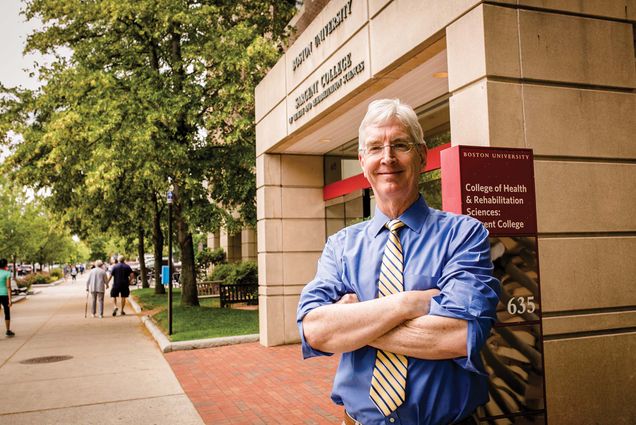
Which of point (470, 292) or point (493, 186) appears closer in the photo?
point (470, 292)

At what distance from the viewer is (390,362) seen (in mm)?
2125

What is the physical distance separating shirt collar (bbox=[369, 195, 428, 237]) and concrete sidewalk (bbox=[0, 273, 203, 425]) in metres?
4.72

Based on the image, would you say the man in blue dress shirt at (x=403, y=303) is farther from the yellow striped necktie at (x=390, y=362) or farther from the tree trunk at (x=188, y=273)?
the tree trunk at (x=188, y=273)

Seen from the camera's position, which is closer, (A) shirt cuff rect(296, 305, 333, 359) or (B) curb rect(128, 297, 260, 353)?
(A) shirt cuff rect(296, 305, 333, 359)

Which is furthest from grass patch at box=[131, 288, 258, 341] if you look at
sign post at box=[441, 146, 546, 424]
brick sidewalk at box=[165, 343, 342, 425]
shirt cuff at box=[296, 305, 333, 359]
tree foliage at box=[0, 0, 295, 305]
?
shirt cuff at box=[296, 305, 333, 359]

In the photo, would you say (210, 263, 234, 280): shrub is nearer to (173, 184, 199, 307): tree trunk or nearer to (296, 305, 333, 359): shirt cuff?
(173, 184, 199, 307): tree trunk

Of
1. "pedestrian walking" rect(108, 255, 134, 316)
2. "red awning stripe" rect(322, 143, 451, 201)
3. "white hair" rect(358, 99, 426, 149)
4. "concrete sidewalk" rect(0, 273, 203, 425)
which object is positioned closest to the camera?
"white hair" rect(358, 99, 426, 149)

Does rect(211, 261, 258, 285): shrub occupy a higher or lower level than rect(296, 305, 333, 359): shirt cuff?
lower

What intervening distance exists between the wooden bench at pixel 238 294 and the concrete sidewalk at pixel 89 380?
3.99 m

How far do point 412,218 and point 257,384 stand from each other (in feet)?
20.2

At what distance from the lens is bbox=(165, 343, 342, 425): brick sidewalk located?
6.33m

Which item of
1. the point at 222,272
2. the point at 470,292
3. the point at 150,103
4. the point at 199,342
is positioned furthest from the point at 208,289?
the point at 470,292

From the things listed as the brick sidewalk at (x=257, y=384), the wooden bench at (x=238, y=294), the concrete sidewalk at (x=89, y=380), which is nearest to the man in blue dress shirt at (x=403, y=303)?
the brick sidewalk at (x=257, y=384)

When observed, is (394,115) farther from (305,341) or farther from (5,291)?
(5,291)
